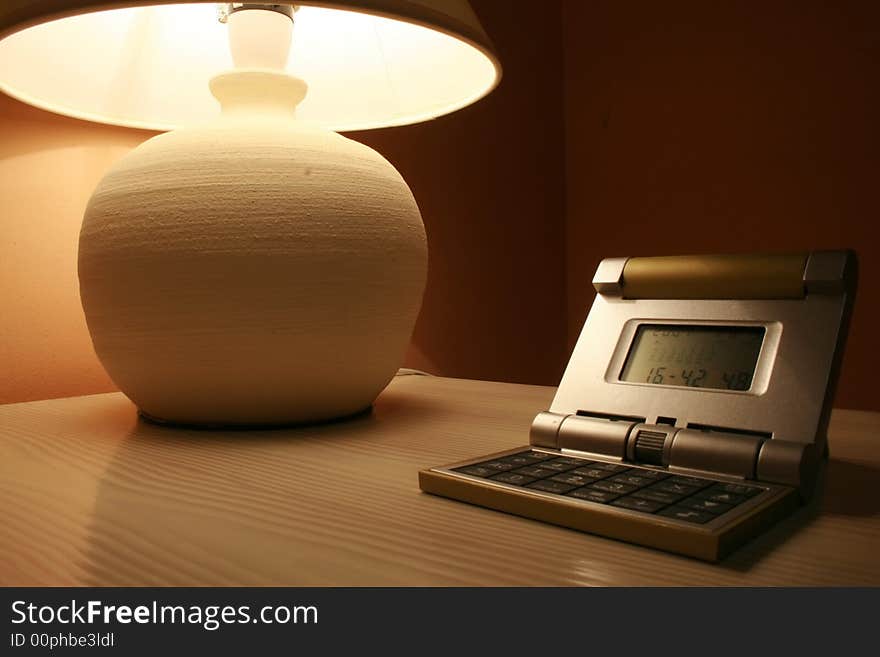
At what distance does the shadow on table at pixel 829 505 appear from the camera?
1.03 ft

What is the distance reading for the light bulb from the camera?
25.7 inches

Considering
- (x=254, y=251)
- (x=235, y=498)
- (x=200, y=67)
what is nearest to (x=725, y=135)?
(x=200, y=67)

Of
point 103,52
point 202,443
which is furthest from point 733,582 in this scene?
point 103,52

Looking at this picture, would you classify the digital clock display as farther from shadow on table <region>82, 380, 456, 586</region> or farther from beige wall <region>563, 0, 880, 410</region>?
beige wall <region>563, 0, 880, 410</region>

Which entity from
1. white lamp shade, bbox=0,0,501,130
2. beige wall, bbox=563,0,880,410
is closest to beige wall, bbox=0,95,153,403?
white lamp shade, bbox=0,0,501,130

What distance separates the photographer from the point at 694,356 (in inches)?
18.5

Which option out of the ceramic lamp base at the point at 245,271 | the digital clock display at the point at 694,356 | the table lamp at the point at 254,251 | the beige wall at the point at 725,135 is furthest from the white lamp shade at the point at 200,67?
the beige wall at the point at 725,135

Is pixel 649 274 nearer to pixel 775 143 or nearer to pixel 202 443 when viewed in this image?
pixel 202 443

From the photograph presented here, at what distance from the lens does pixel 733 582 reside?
0.93 ft

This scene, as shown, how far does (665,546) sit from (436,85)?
58 cm

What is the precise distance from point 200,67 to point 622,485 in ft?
2.32

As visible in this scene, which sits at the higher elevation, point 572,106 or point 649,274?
point 572,106

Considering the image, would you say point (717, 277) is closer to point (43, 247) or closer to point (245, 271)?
point (245, 271)
